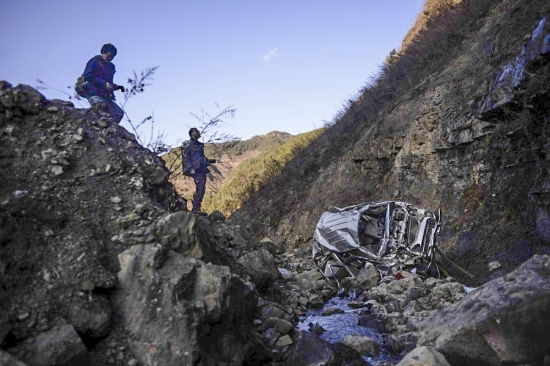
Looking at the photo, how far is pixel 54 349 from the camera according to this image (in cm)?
272

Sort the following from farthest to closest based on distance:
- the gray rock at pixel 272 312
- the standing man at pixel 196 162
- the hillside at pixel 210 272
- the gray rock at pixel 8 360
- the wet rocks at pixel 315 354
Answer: the standing man at pixel 196 162 → the gray rock at pixel 272 312 → the wet rocks at pixel 315 354 → the hillside at pixel 210 272 → the gray rock at pixel 8 360

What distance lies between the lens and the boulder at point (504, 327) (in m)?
3.52

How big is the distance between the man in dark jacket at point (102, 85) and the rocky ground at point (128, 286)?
4.28ft

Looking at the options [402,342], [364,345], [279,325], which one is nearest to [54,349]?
[279,325]

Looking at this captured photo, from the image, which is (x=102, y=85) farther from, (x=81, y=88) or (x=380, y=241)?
(x=380, y=241)

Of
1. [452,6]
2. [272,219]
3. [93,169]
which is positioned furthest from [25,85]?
[452,6]

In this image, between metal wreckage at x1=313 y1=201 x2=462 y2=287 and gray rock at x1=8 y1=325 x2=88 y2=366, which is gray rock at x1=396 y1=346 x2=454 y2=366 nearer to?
gray rock at x1=8 y1=325 x2=88 y2=366

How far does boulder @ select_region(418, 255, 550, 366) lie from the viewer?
11.6ft

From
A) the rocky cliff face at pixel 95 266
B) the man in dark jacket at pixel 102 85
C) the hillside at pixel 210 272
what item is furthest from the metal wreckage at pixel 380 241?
the man in dark jacket at pixel 102 85

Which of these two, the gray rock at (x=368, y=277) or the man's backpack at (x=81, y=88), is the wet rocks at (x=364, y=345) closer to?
the gray rock at (x=368, y=277)

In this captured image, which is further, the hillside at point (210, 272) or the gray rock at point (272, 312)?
the gray rock at point (272, 312)

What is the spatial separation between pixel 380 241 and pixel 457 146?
459 centimetres

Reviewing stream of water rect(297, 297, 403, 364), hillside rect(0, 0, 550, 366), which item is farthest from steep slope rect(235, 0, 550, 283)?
stream of water rect(297, 297, 403, 364)

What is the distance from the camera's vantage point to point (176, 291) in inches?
128
